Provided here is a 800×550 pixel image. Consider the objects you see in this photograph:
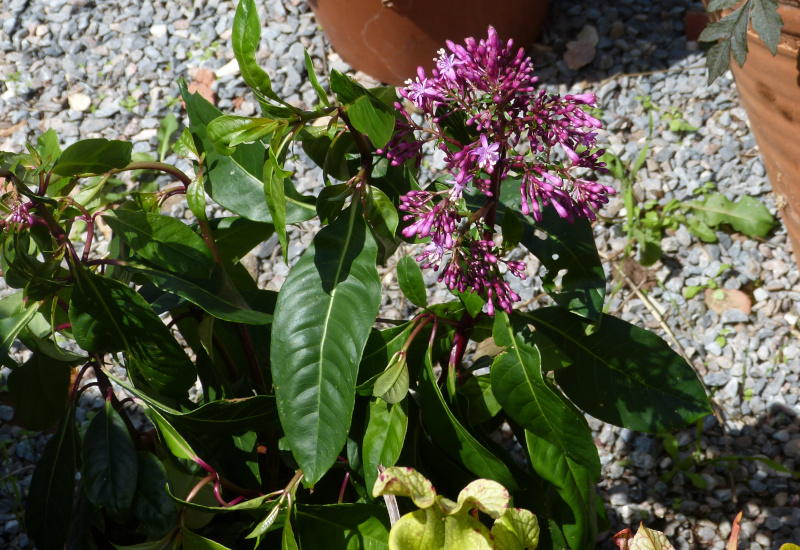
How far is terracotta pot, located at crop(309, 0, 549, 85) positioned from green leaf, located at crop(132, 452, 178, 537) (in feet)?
5.07

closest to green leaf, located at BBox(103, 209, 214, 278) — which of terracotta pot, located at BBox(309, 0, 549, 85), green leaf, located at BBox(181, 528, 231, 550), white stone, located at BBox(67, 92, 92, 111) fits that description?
green leaf, located at BBox(181, 528, 231, 550)

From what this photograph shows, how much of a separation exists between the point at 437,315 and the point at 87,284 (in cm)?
48

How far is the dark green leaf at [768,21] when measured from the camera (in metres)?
1.31

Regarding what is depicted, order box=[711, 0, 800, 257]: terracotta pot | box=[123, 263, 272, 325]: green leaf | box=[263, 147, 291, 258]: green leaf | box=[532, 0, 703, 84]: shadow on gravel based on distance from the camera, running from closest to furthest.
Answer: box=[263, 147, 291, 258]: green leaf
box=[123, 263, 272, 325]: green leaf
box=[711, 0, 800, 257]: terracotta pot
box=[532, 0, 703, 84]: shadow on gravel

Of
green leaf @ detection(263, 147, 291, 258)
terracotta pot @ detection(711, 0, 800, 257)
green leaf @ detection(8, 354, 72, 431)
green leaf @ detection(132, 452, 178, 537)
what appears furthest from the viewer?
terracotta pot @ detection(711, 0, 800, 257)

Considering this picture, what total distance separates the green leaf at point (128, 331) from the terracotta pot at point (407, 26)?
147cm

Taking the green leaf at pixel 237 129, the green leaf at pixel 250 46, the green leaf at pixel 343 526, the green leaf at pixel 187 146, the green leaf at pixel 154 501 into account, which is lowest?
the green leaf at pixel 343 526

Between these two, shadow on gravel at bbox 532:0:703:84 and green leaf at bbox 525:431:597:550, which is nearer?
green leaf at bbox 525:431:597:550

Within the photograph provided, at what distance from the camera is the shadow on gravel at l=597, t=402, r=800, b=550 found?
1714 mm

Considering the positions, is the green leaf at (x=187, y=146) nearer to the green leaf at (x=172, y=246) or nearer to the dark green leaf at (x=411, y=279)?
the green leaf at (x=172, y=246)

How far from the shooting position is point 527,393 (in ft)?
3.56

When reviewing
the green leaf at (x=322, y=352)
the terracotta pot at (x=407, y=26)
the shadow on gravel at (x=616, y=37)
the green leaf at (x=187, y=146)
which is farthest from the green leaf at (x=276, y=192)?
the shadow on gravel at (x=616, y=37)

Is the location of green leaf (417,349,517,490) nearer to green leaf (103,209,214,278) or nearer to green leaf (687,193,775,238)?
green leaf (103,209,214,278)

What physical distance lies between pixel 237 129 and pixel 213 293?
0.83 ft
